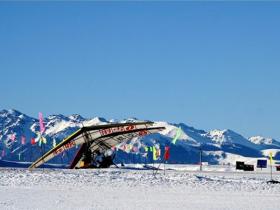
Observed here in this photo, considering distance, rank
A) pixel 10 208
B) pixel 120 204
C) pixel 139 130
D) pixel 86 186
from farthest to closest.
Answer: pixel 139 130
pixel 86 186
pixel 120 204
pixel 10 208

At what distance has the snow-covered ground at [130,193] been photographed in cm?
3188

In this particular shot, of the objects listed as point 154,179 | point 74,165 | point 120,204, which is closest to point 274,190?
point 154,179

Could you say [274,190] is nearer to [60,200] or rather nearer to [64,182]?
[64,182]

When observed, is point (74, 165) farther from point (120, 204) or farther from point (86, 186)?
point (120, 204)

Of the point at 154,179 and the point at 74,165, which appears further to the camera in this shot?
the point at 74,165

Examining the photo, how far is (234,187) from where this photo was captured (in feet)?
149

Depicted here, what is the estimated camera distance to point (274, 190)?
146 feet

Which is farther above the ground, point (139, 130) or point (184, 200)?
point (139, 130)

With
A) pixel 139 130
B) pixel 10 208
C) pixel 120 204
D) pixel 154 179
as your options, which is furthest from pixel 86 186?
pixel 139 130

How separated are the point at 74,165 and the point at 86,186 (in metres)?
34.3

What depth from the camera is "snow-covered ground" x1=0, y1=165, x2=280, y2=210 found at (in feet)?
105

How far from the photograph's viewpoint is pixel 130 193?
38406 mm

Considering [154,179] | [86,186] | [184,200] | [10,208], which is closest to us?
[10,208]

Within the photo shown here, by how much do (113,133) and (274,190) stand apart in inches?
1230
